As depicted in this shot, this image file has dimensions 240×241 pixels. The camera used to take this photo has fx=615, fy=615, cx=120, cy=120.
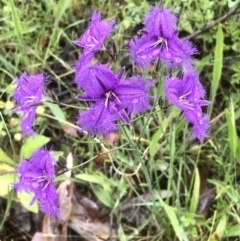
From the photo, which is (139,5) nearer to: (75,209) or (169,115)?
(169,115)

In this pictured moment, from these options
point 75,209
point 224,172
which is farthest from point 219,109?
point 75,209

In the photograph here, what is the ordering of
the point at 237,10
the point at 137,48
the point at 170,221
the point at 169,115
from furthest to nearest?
the point at 237,10, the point at 169,115, the point at 170,221, the point at 137,48

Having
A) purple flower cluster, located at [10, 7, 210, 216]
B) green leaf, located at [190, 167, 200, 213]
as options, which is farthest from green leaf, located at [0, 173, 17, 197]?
green leaf, located at [190, 167, 200, 213]

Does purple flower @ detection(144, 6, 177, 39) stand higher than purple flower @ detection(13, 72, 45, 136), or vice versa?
purple flower @ detection(144, 6, 177, 39)

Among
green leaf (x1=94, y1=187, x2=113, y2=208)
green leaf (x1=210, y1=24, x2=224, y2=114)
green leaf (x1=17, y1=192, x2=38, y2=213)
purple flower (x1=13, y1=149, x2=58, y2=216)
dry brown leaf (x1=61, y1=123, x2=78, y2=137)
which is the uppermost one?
green leaf (x1=210, y1=24, x2=224, y2=114)

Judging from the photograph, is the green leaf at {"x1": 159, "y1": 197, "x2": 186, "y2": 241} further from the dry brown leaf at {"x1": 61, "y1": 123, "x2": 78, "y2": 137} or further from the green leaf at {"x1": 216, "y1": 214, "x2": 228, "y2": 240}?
the dry brown leaf at {"x1": 61, "y1": 123, "x2": 78, "y2": 137}

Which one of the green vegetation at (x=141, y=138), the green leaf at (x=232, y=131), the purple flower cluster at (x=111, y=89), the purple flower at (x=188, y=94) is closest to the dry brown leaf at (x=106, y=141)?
the green vegetation at (x=141, y=138)

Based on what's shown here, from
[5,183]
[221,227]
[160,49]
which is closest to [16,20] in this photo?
[5,183]
